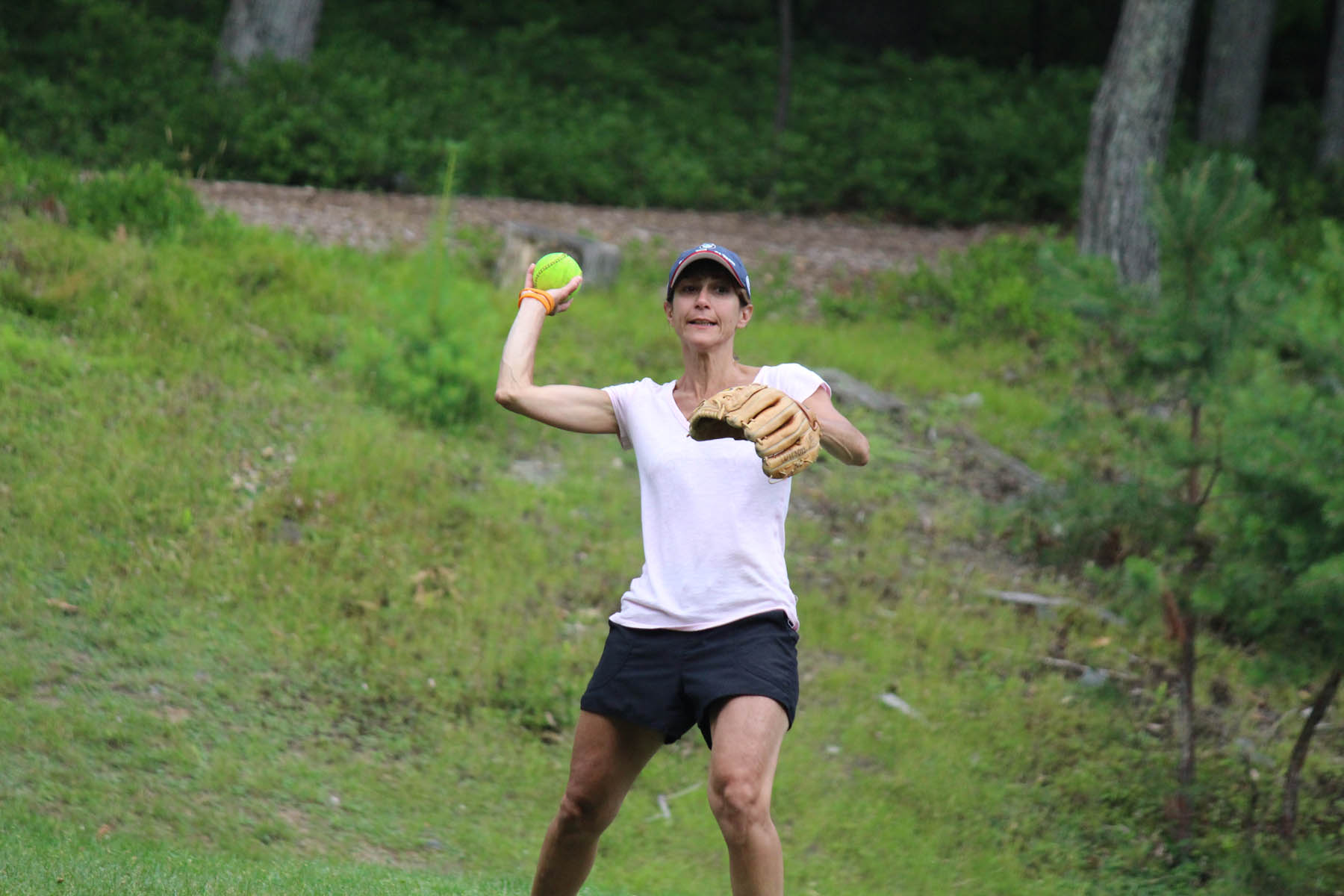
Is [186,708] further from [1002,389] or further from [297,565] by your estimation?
[1002,389]

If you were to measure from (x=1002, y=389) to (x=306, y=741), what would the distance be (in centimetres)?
673

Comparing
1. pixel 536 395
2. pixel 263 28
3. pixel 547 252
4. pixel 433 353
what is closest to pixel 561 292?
pixel 536 395

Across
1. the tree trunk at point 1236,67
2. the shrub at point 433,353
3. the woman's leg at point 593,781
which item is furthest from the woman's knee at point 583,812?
the tree trunk at point 1236,67

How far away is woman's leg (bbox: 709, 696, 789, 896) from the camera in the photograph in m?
3.53

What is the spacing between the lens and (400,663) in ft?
24.2

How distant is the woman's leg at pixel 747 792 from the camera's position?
11.6ft

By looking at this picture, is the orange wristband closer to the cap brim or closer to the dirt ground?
the cap brim

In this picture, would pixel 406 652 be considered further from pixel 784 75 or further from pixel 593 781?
pixel 784 75

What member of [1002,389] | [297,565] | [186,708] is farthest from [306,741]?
[1002,389]

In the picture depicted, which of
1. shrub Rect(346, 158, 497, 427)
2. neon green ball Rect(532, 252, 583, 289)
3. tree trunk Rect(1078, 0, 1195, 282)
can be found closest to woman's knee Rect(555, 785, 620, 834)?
neon green ball Rect(532, 252, 583, 289)

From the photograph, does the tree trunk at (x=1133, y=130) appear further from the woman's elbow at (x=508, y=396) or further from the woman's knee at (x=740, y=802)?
the woman's knee at (x=740, y=802)

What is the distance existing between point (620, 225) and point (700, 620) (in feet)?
34.5

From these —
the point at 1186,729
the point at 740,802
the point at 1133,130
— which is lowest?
the point at 1186,729

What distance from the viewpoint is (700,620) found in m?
3.77
